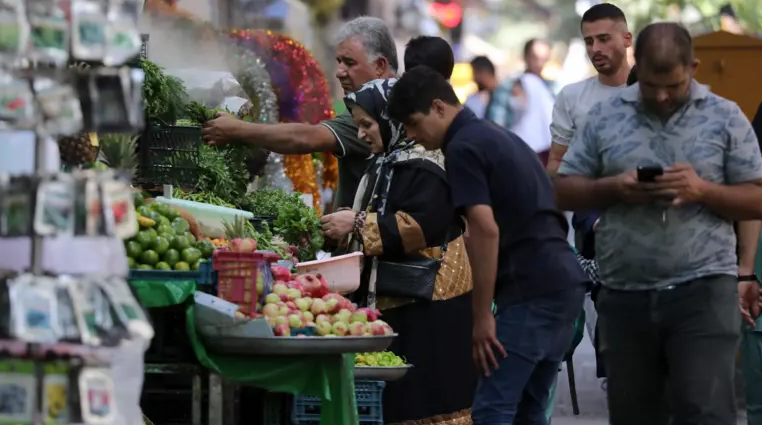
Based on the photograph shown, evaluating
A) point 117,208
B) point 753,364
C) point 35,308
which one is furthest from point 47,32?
point 753,364

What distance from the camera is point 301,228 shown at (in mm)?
7773

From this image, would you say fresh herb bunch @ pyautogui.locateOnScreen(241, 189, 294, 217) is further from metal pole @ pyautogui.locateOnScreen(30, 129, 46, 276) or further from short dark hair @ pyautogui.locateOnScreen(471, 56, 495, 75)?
short dark hair @ pyautogui.locateOnScreen(471, 56, 495, 75)

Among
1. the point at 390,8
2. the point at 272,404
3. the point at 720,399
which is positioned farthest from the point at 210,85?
the point at 390,8

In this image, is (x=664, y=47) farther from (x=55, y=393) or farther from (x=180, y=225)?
(x=55, y=393)

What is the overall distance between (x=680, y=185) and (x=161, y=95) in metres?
2.98

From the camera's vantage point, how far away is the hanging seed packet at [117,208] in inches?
162

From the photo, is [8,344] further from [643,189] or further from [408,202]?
[408,202]

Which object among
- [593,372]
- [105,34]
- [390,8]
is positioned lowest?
[593,372]

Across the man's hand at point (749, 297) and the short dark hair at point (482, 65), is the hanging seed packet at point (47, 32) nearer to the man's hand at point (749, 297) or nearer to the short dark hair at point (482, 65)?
the man's hand at point (749, 297)

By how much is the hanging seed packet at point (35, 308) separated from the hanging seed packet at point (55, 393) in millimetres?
100

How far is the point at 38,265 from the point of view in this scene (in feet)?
13.2

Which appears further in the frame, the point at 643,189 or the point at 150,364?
the point at 150,364

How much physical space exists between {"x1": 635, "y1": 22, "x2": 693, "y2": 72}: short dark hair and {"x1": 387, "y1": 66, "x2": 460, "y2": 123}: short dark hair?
916 millimetres

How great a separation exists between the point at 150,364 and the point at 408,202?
1663 millimetres
